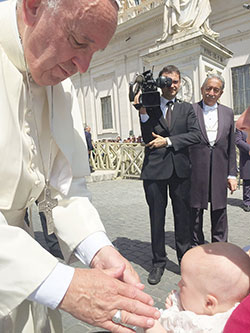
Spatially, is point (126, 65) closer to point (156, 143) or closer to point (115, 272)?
point (156, 143)

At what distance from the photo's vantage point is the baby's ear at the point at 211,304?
128 cm

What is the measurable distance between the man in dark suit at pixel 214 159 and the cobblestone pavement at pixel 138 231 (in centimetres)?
71

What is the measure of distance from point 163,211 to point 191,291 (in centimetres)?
201

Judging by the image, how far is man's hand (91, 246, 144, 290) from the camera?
1.27 meters

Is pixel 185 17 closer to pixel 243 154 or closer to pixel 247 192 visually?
pixel 243 154

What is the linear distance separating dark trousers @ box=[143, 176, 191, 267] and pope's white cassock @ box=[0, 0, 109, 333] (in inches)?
68.7

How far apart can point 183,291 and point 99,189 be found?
7.84 meters

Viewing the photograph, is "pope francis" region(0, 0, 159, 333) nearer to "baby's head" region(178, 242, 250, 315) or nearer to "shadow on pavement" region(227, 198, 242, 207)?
"baby's head" region(178, 242, 250, 315)

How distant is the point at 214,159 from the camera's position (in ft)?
11.8

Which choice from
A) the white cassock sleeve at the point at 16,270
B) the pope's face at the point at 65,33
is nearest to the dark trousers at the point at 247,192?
the pope's face at the point at 65,33

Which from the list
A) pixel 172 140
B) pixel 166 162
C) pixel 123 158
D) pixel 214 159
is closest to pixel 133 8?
pixel 123 158

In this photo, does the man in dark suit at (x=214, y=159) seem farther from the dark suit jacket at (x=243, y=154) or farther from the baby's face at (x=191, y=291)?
the dark suit jacket at (x=243, y=154)

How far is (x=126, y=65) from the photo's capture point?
2034cm

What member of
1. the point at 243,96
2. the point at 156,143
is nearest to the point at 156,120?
the point at 156,143
